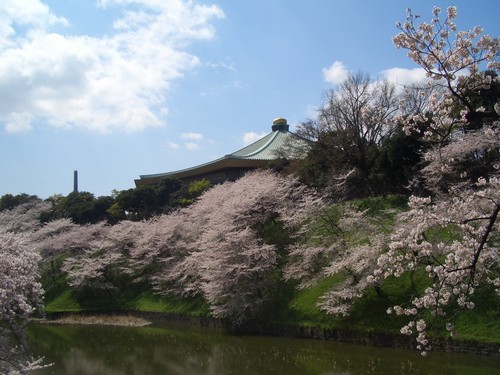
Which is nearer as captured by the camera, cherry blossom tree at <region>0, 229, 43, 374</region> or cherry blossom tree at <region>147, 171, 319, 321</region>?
cherry blossom tree at <region>0, 229, 43, 374</region>

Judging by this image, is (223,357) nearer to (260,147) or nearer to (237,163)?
(237,163)

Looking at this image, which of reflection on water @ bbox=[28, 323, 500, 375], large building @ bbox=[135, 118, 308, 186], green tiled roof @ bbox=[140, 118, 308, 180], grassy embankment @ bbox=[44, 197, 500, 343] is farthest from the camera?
large building @ bbox=[135, 118, 308, 186]

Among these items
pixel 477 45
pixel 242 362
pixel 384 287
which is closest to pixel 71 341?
pixel 242 362

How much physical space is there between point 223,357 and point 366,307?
531 cm

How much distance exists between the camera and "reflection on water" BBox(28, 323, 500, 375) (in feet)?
39.4

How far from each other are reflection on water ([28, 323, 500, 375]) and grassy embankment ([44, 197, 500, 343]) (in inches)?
36.2

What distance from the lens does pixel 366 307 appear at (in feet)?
53.6

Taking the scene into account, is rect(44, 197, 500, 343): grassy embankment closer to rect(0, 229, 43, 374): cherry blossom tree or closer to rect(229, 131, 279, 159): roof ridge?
rect(0, 229, 43, 374): cherry blossom tree

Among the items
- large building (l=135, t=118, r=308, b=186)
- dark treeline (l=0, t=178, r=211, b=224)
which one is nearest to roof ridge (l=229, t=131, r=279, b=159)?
large building (l=135, t=118, r=308, b=186)

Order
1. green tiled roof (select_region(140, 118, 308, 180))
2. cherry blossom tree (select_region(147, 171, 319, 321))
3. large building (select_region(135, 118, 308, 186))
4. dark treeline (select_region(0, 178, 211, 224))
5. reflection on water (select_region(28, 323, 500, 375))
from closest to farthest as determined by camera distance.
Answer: reflection on water (select_region(28, 323, 500, 375)) < cherry blossom tree (select_region(147, 171, 319, 321)) < green tiled roof (select_region(140, 118, 308, 180)) < dark treeline (select_region(0, 178, 211, 224)) < large building (select_region(135, 118, 308, 186))

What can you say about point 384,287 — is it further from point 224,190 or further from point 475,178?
point 224,190

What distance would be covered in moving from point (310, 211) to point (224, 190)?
33.4 ft

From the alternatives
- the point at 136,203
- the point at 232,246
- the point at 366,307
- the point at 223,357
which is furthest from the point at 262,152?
the point at 223,357

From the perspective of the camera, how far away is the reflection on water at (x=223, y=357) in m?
12.0
